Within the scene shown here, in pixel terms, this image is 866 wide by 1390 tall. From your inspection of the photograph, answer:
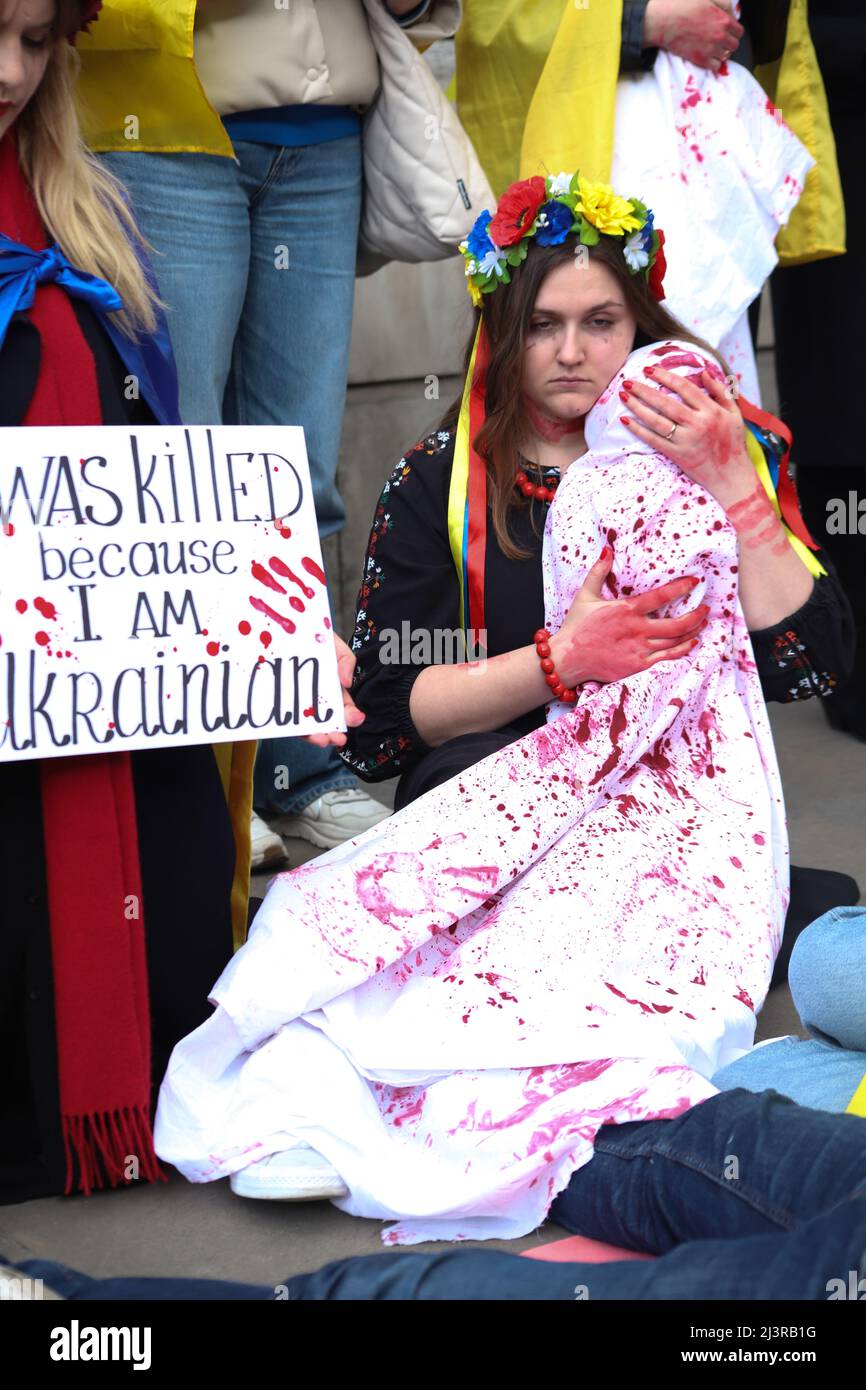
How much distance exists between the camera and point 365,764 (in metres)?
2.86

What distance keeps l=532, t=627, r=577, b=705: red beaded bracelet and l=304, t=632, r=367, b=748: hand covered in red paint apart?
336mm

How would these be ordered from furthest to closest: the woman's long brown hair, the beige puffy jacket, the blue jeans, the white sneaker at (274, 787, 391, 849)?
1. the white sneaker at (274, 787, 391, 849)
2. the beige puffy jacket
3. the woman's long brown hair
4. the blue jeans

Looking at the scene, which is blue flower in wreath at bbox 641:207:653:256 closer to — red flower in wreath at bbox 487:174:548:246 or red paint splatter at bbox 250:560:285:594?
red flower in wreath at bbox 487:174:548:246

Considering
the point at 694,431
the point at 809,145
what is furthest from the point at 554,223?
the point at 809,145

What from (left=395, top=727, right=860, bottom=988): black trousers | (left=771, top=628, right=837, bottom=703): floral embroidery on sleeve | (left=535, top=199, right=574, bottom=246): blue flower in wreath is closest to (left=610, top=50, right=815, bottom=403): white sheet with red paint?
(left=535, top=199, right=574, bottom=246): blue flower in wreath

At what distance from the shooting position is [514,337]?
9.19 feet

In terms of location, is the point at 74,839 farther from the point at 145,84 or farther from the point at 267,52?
the point at 267,52

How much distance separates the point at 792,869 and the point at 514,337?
1.09m

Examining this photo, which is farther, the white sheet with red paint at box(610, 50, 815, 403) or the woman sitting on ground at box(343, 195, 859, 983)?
the white sheet with red paint at box(610, 50, 815, 403)

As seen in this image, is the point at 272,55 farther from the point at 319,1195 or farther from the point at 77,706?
the point at 319,1195

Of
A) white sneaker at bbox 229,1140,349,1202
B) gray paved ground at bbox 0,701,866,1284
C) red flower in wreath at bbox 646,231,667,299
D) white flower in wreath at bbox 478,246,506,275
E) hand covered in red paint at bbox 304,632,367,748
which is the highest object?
white flower in wreath at bbox 478,246,506,275

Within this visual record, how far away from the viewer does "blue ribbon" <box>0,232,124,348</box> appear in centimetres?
227

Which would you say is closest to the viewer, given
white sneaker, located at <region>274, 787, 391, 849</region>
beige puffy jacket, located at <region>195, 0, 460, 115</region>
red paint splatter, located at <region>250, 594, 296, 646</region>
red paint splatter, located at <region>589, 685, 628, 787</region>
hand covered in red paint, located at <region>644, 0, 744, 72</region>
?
red paint splatter, located at <region>250, 594, 296, 646</region>

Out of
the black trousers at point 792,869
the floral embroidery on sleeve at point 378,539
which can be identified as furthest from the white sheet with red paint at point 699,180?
the black trousers at point 792,869
